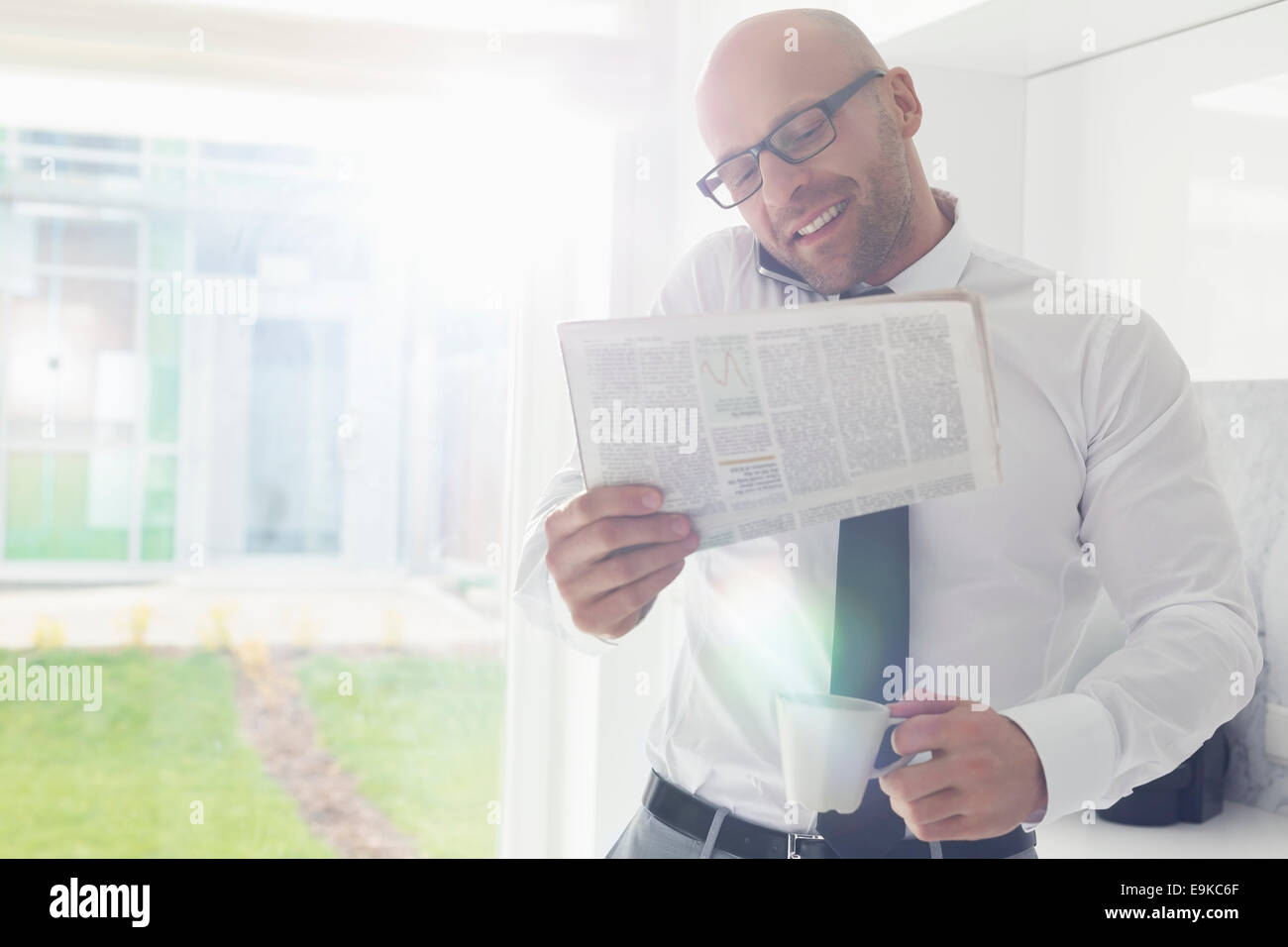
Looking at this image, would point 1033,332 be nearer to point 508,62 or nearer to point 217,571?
point 508,62

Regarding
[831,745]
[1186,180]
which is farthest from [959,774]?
[1186,180]

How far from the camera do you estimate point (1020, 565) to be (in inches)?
46.8

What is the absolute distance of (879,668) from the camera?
3.71ft

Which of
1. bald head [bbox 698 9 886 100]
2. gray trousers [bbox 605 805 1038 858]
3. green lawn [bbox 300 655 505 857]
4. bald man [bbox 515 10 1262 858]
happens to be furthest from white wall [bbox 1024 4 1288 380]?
green lawn [bbox 300 655 505 857]

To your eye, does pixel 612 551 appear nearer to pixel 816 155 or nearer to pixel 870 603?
pixel 870 603

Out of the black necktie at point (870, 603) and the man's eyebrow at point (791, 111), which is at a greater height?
the man's eyebrow at point (791, 111)

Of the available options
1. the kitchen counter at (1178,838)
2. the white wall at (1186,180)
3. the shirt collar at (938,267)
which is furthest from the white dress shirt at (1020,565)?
the white wall at (1186,180)

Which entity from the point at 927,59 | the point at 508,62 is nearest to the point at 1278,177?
the point at 927,59

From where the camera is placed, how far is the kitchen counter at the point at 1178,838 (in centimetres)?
146

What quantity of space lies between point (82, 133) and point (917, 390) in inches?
87.9

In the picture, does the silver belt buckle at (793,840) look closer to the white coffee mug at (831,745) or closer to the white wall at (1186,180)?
the white coffee mug at (831,745)

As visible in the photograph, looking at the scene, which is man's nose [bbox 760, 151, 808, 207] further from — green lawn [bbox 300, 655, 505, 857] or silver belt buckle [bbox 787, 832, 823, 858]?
green lawn [bbox 300, 655, 505, 857]

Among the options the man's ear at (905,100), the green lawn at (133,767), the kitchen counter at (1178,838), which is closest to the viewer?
the man's ear at (905,100)

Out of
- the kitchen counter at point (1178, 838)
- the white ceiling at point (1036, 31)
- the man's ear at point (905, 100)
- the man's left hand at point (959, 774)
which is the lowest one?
the kitchen counter at point (1178, 838)
